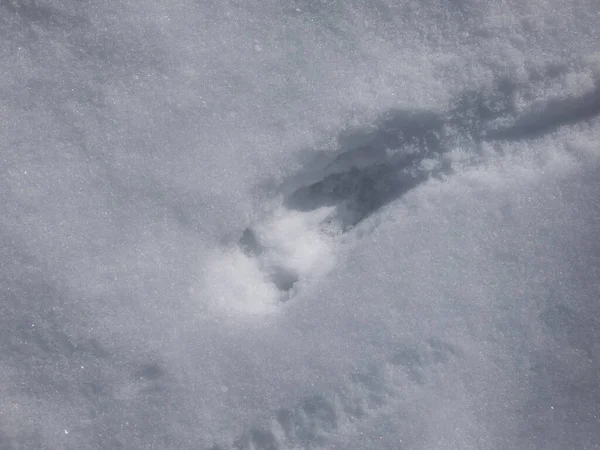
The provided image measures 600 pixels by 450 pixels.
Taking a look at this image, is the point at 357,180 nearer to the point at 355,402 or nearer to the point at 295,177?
the point at 295,177

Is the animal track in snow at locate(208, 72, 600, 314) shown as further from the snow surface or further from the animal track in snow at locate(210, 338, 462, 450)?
the animal track in snow at locate(210, 338, 462, 450)

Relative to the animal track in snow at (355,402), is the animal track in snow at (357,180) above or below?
above

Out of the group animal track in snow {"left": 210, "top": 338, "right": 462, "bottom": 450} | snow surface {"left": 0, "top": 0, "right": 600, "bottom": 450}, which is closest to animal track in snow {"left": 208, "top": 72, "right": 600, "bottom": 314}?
snow surface {"left": 0, "top": 0, "right": 600, "bottom": 450}

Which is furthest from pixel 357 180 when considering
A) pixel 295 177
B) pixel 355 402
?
pixel 355 402

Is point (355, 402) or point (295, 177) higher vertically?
point (295, 177)

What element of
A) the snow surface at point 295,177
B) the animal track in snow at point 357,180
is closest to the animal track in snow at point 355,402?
the snow surface at point 295,177

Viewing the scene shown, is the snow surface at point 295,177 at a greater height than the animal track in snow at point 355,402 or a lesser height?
greater

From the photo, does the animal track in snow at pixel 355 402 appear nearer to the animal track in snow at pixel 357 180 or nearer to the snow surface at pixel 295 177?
the snow surface at pixel 295 177

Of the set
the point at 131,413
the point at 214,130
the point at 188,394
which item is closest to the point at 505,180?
the point at 214,130

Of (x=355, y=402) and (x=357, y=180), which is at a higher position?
(x=357, y=180)
